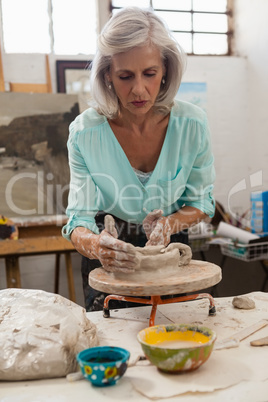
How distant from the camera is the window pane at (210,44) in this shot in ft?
15.3

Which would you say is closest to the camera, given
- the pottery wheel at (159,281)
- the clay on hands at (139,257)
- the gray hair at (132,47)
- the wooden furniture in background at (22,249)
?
the pottery wheel at (159,281)

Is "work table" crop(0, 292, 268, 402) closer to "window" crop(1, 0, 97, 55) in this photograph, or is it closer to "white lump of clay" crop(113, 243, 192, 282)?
"white lump of clay" crop(113, 243, 192, 282)

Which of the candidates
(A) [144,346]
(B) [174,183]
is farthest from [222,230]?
(A) [144,346]

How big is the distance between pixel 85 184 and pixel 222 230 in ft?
6.73

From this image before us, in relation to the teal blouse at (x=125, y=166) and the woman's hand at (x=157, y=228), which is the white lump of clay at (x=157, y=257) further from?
the teal blouse at (x=125, y=166)

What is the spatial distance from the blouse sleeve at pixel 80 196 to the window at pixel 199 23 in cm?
315

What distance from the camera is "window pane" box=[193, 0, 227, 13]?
15.3ft

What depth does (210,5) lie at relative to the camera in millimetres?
4699

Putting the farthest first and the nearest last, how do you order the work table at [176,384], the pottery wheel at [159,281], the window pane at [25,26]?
the window pane at [25,26] < the pottery wheel at [159,281] < the work table at [176,384]

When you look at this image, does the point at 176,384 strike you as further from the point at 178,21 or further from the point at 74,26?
the point at 178,21

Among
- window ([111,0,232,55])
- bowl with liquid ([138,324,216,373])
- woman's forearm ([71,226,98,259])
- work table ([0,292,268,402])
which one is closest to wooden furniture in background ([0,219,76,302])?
→ woman's forearm ([71,226,98,259])

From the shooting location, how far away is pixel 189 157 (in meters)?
1.86

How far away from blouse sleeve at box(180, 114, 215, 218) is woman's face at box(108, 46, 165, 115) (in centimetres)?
33

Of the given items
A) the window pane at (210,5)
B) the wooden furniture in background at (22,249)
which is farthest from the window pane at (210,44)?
the wooden furniture in background at (22,249)
